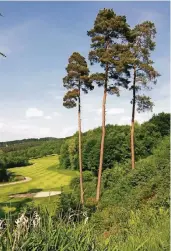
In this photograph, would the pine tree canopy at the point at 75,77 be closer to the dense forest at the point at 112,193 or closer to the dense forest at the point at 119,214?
the dense forest at the point at 112,193

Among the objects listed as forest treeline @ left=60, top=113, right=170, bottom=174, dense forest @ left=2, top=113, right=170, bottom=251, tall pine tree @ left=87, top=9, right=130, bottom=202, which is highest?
tall pine tree @ left=87, top=9, right=130, bottom=202

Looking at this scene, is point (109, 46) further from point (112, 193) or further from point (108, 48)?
point (112, 193)

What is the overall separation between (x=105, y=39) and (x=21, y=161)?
75.7 metres

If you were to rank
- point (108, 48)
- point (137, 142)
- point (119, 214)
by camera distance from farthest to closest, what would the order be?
point (137, 142), point (108, 48), point (119, 214)

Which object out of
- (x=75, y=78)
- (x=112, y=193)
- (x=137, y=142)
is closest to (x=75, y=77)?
(x=75, y=78)

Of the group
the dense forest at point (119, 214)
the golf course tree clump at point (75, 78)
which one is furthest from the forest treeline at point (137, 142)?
the golf course tree clump at point (75, 78)

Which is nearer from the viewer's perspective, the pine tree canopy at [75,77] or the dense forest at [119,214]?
the dense forest at [119,214]

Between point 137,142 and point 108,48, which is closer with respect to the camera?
point 108,48

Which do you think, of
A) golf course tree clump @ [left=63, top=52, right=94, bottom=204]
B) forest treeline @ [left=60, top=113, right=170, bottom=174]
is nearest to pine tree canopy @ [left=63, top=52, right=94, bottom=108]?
golf course tree clump @ [left=63, top=52, right=94, bottom=204]

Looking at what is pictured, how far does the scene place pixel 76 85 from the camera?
85.8 ft

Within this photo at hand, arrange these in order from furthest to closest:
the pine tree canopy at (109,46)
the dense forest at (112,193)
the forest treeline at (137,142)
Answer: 1. the forest treeline at (137,142)
2. the pine tree canopy at (109,46)
3. the dense forest at (112,193)

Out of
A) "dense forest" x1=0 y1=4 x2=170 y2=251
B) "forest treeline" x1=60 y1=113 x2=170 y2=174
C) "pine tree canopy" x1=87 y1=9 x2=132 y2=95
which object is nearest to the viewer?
"dense forest" x1=0 y1=4 x2=170 y2=251

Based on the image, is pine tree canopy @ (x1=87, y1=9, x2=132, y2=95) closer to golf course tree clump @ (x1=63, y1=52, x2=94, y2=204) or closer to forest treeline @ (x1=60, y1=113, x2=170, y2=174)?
golf course tree clump @ (x1=63, y1=52, x2=94, y2=204)

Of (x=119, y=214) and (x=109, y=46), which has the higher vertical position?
(x=109, y=46)
